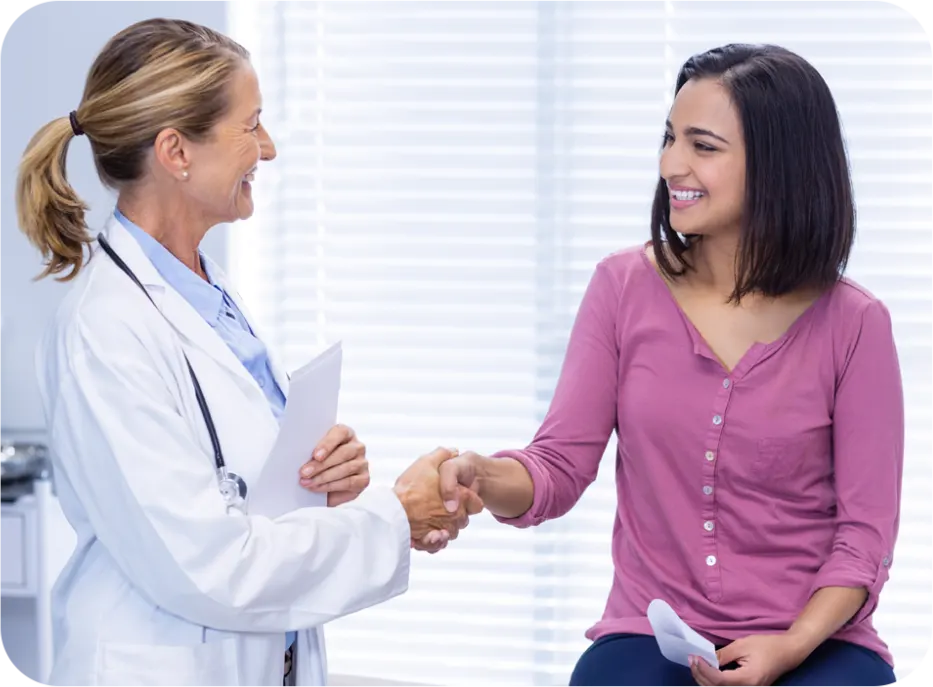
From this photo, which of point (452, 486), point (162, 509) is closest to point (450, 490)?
point (452, 486)

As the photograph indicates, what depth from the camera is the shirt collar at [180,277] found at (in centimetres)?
154

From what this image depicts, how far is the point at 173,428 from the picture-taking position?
1.37 m

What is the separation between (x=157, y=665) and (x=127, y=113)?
2.31 ft

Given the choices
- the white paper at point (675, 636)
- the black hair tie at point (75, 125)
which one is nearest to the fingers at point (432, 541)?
the white paper at point (675, 636)

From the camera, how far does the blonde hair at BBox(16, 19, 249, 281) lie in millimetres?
1484

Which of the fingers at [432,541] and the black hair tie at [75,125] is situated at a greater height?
the black hair tie at [75,125]

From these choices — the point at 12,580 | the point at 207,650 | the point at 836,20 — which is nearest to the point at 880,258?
the point at 836,20

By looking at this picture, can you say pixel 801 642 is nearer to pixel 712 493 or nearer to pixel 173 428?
pixel 712 493

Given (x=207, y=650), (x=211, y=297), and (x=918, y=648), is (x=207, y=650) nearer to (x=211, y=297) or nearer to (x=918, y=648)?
(x=211, y=297)

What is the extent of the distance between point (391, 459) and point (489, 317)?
0.43 meters

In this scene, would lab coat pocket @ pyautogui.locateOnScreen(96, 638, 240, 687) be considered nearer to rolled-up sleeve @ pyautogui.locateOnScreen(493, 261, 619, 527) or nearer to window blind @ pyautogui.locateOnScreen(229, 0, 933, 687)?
rolled-up sleeve @ pyautogui.locateOnScreen(493, 261, 619, 527)

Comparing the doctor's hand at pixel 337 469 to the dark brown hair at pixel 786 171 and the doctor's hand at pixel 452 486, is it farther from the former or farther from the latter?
the dark brown hair at pixel 786 171

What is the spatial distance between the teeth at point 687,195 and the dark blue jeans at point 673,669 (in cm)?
66

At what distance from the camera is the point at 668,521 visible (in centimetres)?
171
